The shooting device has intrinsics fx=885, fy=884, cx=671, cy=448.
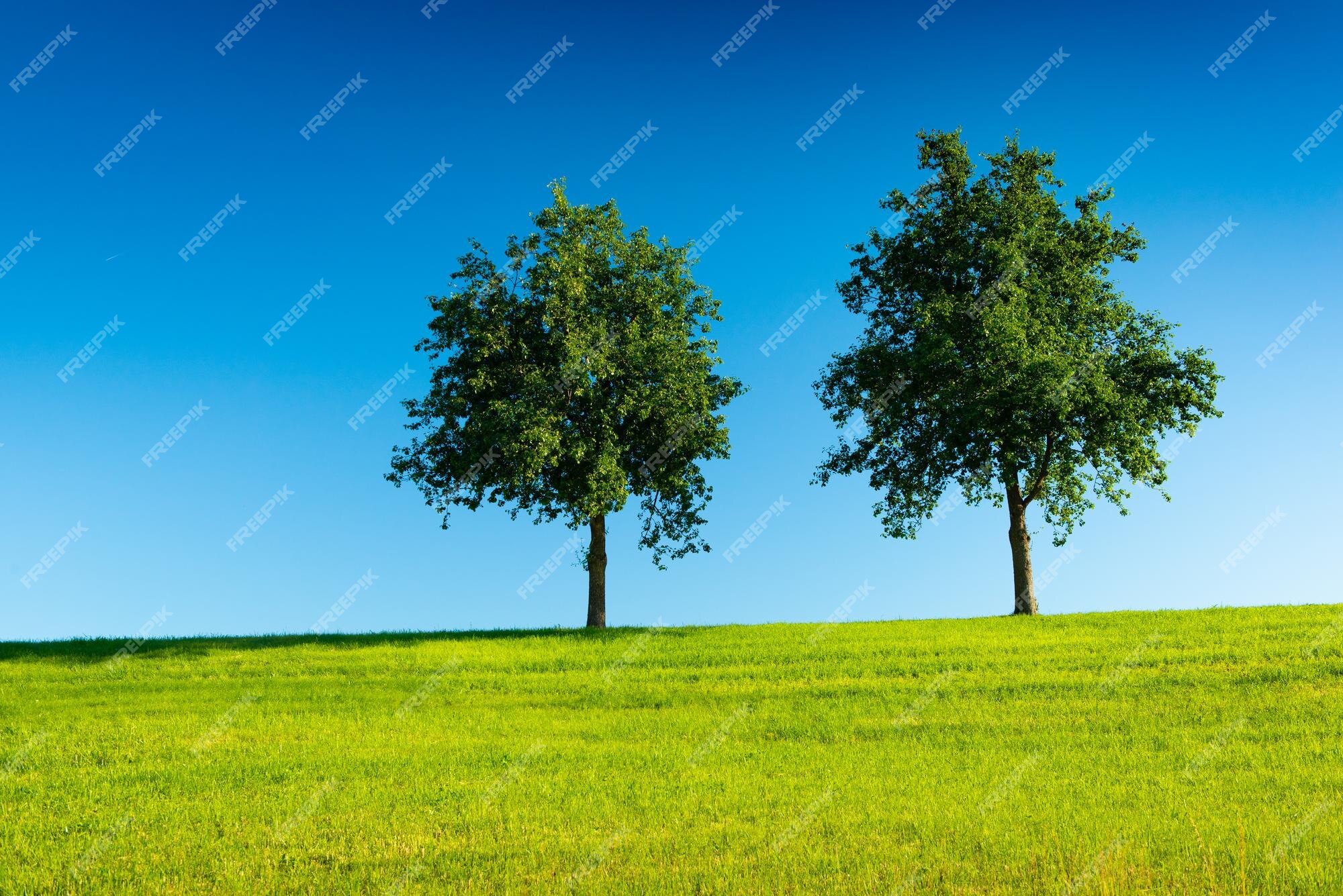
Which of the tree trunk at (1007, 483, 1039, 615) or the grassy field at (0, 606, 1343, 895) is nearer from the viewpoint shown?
the grassy field at (0, 606, 1343, 895)

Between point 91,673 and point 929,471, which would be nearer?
point 91,673

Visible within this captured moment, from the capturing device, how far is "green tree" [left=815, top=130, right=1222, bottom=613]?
3055 centimetres

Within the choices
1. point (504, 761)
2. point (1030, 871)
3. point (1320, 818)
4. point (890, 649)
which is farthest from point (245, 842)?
point (890, 649)

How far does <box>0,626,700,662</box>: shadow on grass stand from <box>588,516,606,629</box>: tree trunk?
4.12ft

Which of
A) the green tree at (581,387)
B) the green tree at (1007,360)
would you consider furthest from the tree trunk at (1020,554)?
the green tree at (581,387)

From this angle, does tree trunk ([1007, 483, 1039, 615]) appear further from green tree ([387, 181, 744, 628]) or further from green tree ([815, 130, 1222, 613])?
green tree ([387, 181, 744, 628])

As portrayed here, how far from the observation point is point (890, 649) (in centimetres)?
2488

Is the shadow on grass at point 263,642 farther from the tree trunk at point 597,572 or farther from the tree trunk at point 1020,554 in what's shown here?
the tree trunk at point 1020,554

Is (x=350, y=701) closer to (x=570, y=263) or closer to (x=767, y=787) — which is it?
(x=767, y=787)

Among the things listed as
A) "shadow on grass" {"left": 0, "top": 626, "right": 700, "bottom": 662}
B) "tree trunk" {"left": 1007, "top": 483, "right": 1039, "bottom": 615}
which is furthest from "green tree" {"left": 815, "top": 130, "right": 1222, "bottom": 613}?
"shadow on grass" {"left": 0, "top": 626, "right": 700, "bottom": 662}

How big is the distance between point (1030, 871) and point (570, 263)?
26.4 metres

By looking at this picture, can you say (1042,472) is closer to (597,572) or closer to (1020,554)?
(1020,554)

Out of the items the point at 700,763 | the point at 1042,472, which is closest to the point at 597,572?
the point at 1042,472

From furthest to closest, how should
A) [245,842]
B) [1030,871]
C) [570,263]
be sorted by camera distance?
[570,263]
[245,842]
[1030,871]
